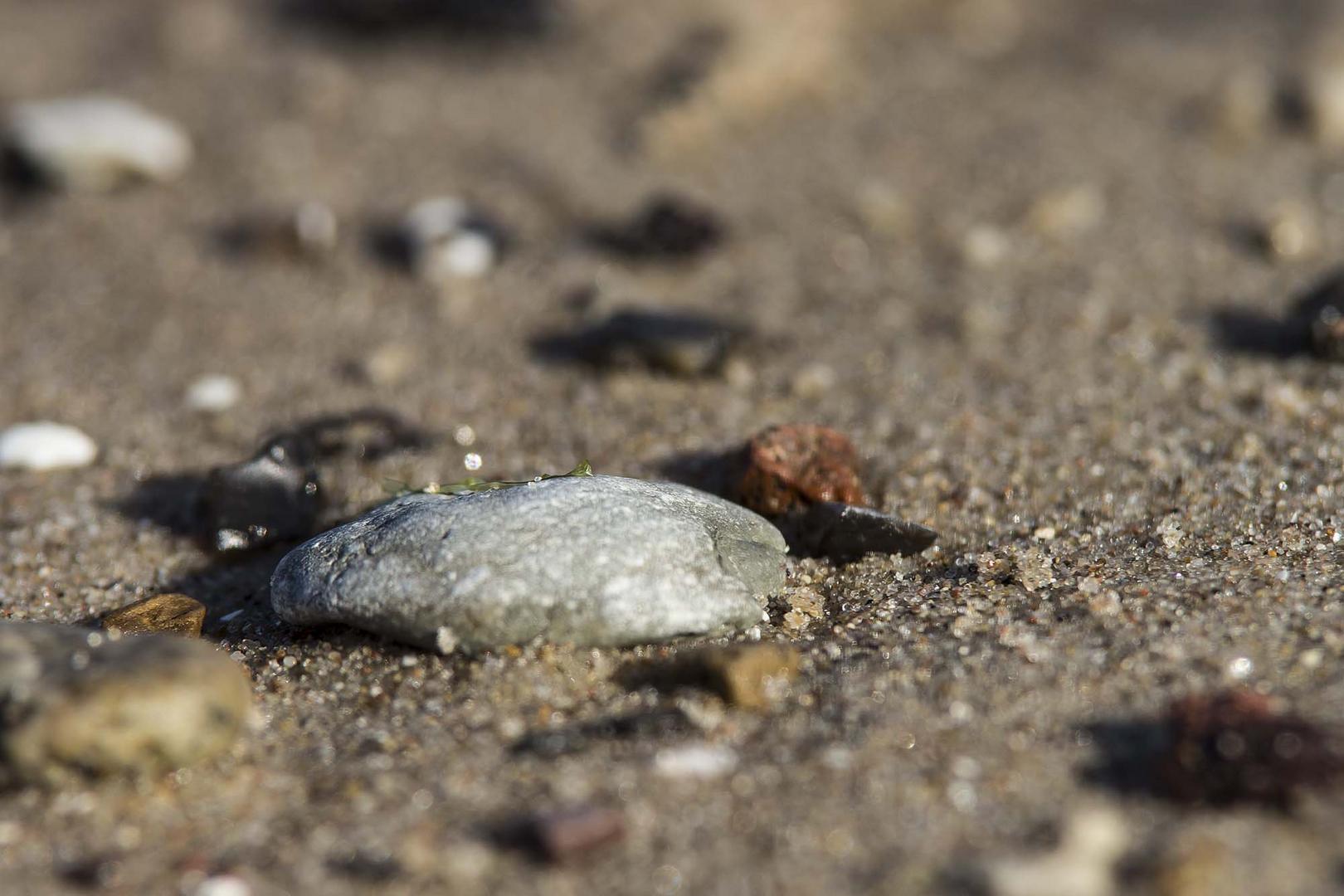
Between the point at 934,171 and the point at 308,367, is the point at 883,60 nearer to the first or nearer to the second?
the point at 934,171

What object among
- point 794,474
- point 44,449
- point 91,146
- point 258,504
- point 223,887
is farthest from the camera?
point 91,146

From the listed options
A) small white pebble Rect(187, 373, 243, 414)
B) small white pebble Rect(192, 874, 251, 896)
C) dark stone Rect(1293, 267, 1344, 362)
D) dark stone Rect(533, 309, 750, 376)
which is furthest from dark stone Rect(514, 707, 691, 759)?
dark stone Rect(1293, 267, 1344, 362)

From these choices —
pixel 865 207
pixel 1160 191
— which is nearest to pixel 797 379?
pixel 865 207

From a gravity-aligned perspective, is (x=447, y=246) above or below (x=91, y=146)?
above

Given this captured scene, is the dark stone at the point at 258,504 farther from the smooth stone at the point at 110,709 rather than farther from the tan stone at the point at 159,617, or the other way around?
the smooth stone at the point at 110,709

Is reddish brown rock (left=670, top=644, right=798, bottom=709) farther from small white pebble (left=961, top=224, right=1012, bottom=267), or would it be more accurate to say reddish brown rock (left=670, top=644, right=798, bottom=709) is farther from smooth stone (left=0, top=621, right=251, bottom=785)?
small white pebble (left=961, top=224, right=1012, bottom=267)

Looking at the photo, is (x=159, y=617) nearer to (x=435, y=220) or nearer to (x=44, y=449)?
(x=44, y=449)

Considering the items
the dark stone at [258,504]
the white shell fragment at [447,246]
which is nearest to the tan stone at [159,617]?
the dark stone at [258,504]

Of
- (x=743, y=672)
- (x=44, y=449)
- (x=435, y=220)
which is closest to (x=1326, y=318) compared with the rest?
(x=743, y=672)
